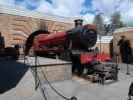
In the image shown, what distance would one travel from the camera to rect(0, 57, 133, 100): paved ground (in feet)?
19.2

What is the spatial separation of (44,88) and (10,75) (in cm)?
142

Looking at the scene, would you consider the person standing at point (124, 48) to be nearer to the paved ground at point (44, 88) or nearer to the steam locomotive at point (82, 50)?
the steam locomotive at point (82, 50)

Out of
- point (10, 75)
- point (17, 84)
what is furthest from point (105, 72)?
point (10, 75)

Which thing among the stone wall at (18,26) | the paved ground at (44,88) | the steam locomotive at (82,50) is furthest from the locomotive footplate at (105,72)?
the stone wall at (18,26)

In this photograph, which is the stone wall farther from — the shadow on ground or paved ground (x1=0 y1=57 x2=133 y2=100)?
the shadow on ground

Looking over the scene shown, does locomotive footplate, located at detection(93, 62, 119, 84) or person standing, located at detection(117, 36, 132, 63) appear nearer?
locomotive footplate, located at detection(93, 62, 119, 84)

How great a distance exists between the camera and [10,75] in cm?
673

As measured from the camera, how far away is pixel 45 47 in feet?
35.6

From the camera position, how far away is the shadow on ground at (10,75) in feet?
20.2

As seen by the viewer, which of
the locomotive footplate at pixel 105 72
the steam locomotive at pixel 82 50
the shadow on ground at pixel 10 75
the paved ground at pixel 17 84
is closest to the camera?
the paved ground at pixel 17 84

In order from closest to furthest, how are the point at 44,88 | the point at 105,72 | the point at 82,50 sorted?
the point at 44,88 → the point at 105,72 → the point at 82,50

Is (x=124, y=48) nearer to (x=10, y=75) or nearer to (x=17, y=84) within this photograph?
(x=10, y=75)

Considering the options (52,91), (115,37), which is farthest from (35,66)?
(115,37)

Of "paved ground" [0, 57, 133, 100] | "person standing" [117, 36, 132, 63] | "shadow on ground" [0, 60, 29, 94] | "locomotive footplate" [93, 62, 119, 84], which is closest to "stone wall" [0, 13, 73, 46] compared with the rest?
"paved ground" [0, 57, 133, 100]
